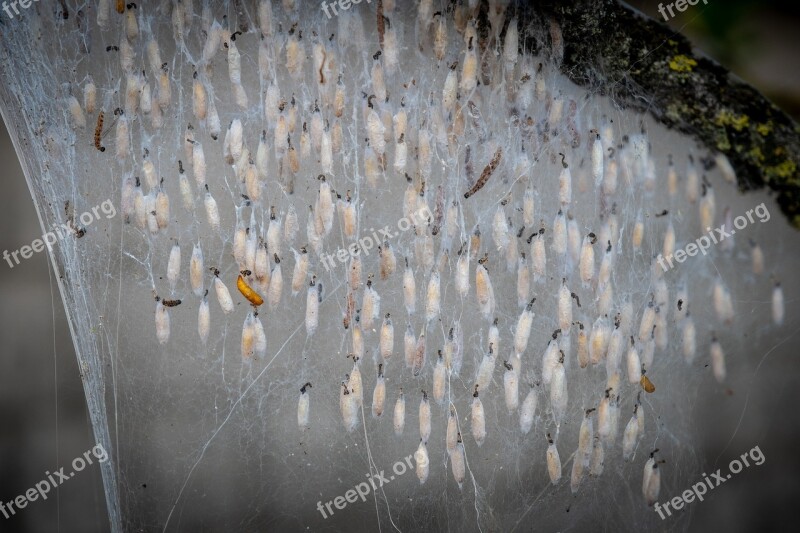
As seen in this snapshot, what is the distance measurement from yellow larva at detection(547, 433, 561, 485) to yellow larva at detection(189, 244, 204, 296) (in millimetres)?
1766

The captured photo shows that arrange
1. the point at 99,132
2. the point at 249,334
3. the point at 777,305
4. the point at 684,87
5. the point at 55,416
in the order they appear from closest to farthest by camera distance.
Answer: the point at 684,87 < the point at 99,132 < the point at 249,334 < the point at 777,305 < the point at 55,416

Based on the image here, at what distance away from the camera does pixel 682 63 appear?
2432 millimetres

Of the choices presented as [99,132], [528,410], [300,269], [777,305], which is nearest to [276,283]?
[300,269]

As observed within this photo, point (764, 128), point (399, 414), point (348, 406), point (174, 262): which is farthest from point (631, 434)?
point (174, 262)

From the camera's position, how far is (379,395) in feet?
9.61

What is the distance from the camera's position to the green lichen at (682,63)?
2.43m

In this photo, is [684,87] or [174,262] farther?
[174,262]

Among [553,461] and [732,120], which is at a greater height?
[732,120]

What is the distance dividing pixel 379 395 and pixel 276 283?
688 mm

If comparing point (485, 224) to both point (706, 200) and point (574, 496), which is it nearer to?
point (706, 200)

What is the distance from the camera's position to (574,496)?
3.08m

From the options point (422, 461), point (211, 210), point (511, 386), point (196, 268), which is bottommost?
point (422, 461)

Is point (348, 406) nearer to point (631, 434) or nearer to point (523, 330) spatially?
point (523, 330)

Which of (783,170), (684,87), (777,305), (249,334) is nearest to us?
(783,170)
